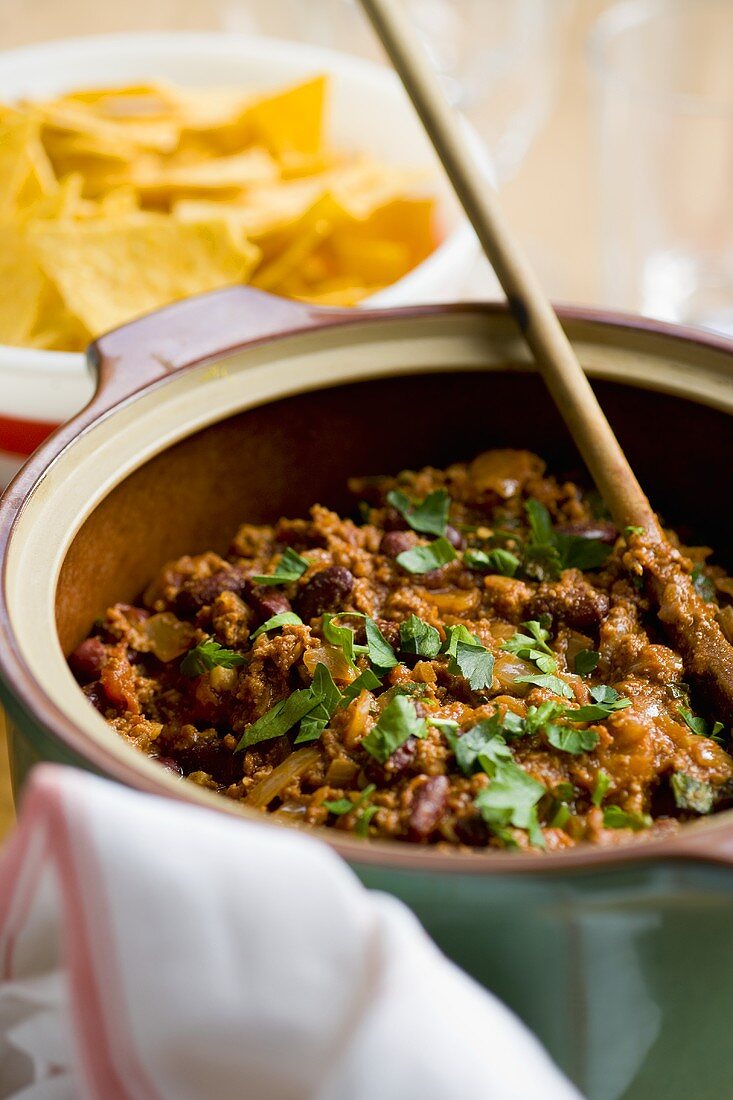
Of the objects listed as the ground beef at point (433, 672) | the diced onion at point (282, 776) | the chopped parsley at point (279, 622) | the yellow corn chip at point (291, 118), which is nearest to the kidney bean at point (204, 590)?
the ground beef at point (433, 672)

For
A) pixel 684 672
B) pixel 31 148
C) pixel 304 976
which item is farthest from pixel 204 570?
pixel 31 148

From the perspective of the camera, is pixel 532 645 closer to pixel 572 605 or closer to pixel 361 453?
pixel 572 605

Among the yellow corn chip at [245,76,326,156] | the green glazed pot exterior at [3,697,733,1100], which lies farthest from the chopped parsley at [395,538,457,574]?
the yellow corn chip at [245,76,326,156]

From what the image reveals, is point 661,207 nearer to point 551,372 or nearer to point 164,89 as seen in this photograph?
point 164,89

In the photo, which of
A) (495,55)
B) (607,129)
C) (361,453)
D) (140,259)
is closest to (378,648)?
(361,453)

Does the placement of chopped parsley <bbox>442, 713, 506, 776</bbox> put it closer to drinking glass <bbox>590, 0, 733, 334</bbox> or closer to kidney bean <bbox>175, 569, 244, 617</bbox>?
kidney bean <bbox>175, 569, 244, 617</bbox>

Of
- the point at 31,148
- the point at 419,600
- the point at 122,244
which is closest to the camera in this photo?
the point at 419,600

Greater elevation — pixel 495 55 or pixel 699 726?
pixel 495 55

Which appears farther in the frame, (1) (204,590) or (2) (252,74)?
(2) (252,74)

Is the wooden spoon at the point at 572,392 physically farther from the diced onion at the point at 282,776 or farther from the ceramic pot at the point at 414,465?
the diced onion at the point at 282,776
